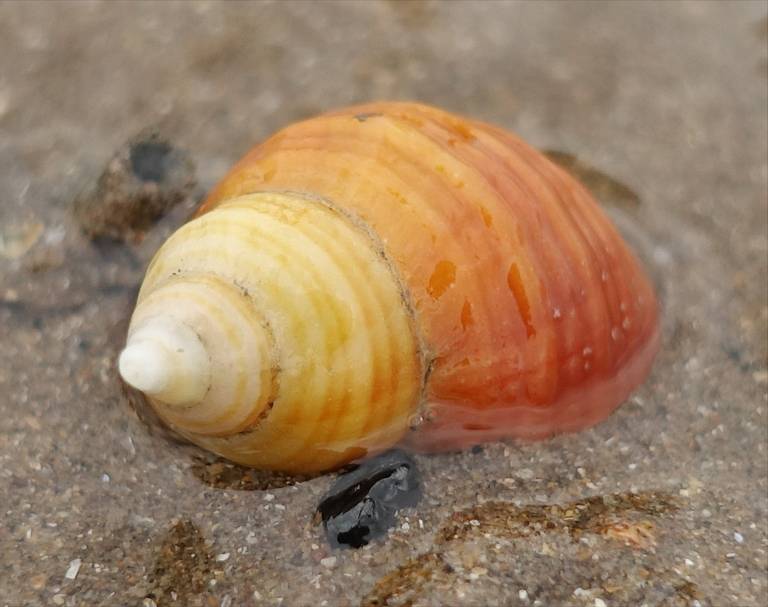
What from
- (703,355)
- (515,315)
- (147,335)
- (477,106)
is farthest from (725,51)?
(147,335)

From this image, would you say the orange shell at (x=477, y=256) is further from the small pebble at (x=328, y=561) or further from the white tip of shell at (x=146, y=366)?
the white tip of shell at (x=146, y=366)

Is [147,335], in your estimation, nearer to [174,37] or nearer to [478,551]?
[478,551]

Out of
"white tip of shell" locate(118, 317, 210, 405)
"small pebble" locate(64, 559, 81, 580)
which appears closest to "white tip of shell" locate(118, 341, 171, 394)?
"white tip of shell" locate(118, 317, 210, 405)

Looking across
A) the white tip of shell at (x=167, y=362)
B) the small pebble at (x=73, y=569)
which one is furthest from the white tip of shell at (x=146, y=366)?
the small pebble at (x=73, y=569)

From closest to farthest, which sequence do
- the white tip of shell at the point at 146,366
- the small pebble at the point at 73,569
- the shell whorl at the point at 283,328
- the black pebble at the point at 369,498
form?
the white tip of shell at the point at 146,366
the shell whorl at the point at 283,328
the small pebble at the point at 73,569
the black pebble at the point at 369,498

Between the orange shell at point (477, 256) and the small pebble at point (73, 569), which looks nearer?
the small pebble at point (73, 569)

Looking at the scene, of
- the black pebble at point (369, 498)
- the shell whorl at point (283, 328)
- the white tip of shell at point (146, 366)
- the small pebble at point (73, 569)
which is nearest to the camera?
the white tip of shell at point (146, 366)
